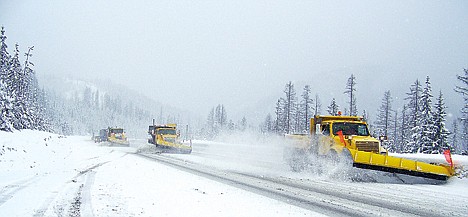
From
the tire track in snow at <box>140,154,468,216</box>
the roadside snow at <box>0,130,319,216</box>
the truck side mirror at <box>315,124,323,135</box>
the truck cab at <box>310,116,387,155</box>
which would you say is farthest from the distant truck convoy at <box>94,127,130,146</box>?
the tire track in snow at <box>140,154,468,216</box>

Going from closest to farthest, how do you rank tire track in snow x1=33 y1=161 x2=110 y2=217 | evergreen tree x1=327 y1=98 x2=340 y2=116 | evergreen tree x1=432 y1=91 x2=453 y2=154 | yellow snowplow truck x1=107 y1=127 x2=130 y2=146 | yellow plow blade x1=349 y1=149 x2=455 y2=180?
1. tire track in snow x1=33 y1=161 x2=110 y2=217
2. yellow plow blade x1=349 y1=149 x2=455 y2=180
3. evergreen tree x1=432 y1=91 x2=453 y2=154
4. yellow snowplow truck x1=107 y1=127 x2=130 y2=146
5. evergreen tree x1=327 y1=98 x2=340 y2=116

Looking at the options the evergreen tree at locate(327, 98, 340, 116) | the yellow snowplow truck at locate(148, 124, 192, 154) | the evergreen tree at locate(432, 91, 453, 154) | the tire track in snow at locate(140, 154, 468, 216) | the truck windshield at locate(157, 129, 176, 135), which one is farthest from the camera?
the evergreen tree at locate(327, 98, 340, 116)

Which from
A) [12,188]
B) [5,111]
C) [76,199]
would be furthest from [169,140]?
[76,199]

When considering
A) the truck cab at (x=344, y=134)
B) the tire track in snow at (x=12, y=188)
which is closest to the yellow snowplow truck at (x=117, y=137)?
the truck cab at (x=344, y=134)

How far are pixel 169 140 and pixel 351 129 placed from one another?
19665 millimetres

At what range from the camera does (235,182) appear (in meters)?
13.5

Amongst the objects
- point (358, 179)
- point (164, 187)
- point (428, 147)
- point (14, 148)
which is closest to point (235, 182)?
point (164, 187)

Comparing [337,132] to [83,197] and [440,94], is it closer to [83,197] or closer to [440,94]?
[83,197]

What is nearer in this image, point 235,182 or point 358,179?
point 235,182

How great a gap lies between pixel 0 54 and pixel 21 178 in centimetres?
4623

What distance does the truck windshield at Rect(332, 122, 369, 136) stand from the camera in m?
16.7

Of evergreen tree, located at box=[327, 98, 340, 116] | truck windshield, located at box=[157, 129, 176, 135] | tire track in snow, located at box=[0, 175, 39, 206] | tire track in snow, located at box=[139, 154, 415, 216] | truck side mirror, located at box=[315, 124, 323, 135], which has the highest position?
evergreen tree, located at box=[327, 98, 340, 116]

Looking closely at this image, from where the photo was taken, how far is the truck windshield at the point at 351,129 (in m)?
16.7

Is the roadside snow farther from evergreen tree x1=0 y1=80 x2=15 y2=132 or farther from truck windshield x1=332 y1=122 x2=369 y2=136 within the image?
evergreen tree x1=0 y1=80 x2=15 y2=132
